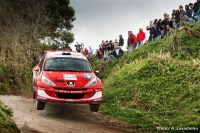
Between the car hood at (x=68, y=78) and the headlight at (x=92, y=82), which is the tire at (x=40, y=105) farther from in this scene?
the headlight at (x=92, y=82)

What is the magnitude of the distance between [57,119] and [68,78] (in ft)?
4.23

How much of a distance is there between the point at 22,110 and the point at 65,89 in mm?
1881

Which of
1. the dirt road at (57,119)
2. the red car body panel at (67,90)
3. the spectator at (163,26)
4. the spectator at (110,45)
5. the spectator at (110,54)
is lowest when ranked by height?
the dirt road at (57,119)

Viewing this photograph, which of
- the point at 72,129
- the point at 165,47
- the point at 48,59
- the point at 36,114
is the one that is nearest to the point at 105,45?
the point at 165,47

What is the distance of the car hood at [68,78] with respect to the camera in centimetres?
960

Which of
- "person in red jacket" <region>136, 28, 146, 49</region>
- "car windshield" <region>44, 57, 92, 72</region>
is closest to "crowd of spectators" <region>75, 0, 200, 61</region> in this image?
"person in red jacket" <region>136, 28, 146, 49</region>

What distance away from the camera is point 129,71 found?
567 inches

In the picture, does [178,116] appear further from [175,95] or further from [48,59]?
[48,59]

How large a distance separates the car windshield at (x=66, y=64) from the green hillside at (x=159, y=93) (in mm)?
1806

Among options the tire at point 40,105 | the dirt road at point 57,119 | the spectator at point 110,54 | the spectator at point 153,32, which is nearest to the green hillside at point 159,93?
the dirt road at point 57,119

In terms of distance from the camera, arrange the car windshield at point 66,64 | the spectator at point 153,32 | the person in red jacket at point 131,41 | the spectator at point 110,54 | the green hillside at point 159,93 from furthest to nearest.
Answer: the spectator at point 110,54 < the person in red jacket at point 131,41 < the spectator at point 153,32 < the car windshield at point 66,64 < the green hillside at point 159,93

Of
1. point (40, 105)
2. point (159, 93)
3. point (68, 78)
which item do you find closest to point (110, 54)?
point (159, 93)

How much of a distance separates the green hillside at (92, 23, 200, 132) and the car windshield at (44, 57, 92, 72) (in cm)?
181

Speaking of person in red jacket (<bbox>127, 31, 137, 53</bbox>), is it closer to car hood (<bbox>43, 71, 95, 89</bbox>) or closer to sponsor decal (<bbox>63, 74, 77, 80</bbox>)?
car hood (<bbox>43, 71, 95, 89</bbox>)
